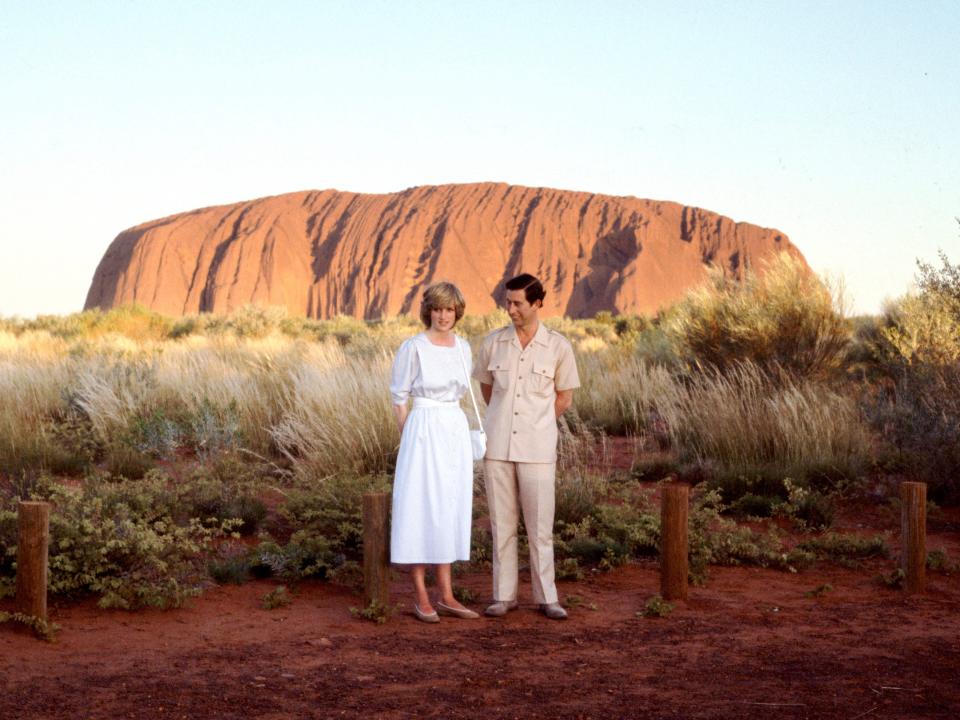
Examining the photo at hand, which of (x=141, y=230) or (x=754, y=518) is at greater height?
(x=141, y=230)

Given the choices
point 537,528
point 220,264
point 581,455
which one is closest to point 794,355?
point 581,455

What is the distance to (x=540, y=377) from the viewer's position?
5.53 metres

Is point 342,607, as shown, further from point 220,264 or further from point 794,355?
point 220,264

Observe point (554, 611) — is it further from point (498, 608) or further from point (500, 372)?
point (500, 372)

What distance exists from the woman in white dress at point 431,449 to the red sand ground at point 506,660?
475 millimetres

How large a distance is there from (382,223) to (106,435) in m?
65.0

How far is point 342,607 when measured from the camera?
5980 millimetres

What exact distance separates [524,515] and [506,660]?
0.95 meters

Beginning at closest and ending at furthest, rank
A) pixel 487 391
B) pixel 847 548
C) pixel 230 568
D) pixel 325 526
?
pixel 487 391
pixel 230 568
pixel 325 526
pixel 847 548

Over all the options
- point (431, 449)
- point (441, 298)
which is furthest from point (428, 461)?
point (441, 298)

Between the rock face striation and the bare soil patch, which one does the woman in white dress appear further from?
the rock face striation

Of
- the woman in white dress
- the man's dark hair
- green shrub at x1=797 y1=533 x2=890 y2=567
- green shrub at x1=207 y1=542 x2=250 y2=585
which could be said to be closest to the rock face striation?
green shrub at x1=797 y1=533 x2=890 y2=567

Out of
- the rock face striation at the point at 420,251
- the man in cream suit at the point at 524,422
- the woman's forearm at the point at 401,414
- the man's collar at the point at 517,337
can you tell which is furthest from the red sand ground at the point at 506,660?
the rock face striation at the point at 420,251

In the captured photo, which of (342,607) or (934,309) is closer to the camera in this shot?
(342,607)
